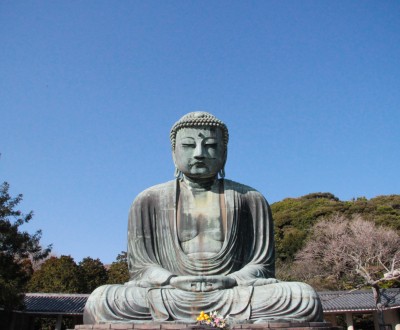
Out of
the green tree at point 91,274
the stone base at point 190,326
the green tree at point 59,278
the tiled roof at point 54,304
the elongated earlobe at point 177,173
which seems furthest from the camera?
the green tree at point 91,274

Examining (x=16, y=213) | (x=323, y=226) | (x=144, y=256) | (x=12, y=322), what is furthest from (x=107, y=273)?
(x=144, y=256)

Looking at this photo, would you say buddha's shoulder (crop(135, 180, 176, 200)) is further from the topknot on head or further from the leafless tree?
the leafless tree

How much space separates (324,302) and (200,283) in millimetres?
17685

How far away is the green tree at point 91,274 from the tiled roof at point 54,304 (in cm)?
371

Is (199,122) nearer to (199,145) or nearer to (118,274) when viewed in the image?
(199,145)

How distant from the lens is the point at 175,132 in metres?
7.71

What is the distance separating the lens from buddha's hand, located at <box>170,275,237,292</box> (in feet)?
19.9

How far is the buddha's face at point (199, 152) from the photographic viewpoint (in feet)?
24.0

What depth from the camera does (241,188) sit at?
301 inches

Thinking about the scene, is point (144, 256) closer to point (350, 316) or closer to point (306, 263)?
point (350, 316)

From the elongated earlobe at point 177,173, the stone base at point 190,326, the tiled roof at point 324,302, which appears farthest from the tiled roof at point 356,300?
the stone base at point 190,326

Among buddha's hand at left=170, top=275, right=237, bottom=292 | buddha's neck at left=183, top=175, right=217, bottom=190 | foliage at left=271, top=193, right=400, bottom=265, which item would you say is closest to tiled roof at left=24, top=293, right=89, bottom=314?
buddha's neck at left=183, top=175, right=217, bottom=190

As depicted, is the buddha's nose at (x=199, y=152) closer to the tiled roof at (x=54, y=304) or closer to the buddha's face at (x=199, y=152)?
the buddha's face at (x=199, y=152)

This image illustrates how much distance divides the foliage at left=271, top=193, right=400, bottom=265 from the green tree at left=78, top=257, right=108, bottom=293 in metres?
15.8
